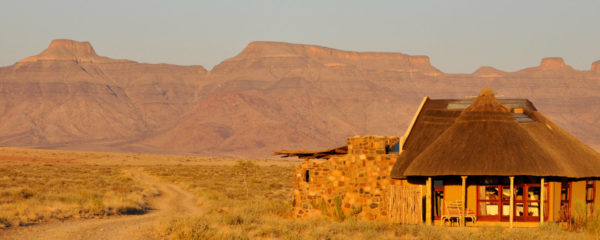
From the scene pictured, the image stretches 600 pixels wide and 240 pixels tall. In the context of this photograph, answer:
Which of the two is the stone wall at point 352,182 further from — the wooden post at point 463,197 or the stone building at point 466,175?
the wooden post at point 463,197

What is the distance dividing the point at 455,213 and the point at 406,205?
1.54 meters

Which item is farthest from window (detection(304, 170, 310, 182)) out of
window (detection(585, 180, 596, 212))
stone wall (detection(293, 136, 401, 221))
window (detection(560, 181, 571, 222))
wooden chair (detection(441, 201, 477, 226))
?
window (detection(585, 180, 596, 212))

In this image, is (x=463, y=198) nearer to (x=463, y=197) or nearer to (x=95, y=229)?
(x=463, y=197)

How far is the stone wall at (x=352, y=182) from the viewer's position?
2447 centimetres

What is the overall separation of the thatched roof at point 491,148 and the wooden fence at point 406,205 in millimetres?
586

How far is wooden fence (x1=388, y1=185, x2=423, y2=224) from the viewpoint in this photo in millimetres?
23484

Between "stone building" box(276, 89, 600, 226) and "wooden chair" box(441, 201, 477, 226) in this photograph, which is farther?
"wooden chair" box(441, 201, 477, 226)

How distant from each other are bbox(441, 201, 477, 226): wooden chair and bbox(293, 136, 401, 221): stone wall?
1.85 m

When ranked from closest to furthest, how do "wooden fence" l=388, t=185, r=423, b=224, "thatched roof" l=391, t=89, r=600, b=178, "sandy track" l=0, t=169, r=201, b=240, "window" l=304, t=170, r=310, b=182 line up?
"sandy track" l=0, t=169, r=201, b=240 < "thatched roof" l=391, t=89, r=600, b=178 < "wooden fence" l=388, t=185, r=423, b=224 < "window" l=304, t=170, r=310, b=182

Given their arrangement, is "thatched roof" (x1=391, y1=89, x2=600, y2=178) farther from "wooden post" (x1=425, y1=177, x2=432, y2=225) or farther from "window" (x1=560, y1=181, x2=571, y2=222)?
"window" (x1=560, y1=181, x2=571, y2=222)

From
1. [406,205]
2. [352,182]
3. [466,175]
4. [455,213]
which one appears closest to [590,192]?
[455,213]

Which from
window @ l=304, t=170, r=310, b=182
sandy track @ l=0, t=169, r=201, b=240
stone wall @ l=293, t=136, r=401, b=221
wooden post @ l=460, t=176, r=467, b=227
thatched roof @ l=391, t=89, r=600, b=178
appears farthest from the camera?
window @ l=304, t=170, r=310, b=182

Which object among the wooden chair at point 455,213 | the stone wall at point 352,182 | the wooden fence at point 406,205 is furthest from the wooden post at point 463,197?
the stone wall at point 352,182

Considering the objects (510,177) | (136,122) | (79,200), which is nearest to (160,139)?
(136,122)
